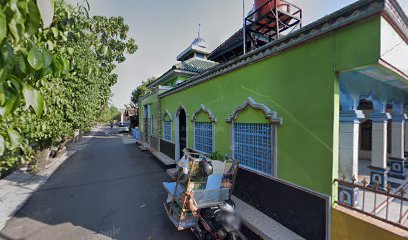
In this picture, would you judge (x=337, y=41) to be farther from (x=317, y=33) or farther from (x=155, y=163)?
(x=155, y=163)

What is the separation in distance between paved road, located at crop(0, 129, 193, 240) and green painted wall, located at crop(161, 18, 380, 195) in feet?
10.5

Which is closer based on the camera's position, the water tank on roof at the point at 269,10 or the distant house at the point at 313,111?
the distant house at the point at 313,111

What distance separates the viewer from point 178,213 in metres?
4.52

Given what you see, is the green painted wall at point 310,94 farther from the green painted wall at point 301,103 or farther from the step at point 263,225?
the step at point 263,225

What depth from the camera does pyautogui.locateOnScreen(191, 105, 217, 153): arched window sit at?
22.6 feet

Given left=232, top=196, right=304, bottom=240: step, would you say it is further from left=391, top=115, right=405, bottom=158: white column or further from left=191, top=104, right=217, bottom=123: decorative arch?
left=391, top=115, right=405, bottom=158: white column

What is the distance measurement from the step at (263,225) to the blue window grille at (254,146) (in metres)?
1.07

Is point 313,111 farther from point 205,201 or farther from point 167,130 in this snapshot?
point 167,130

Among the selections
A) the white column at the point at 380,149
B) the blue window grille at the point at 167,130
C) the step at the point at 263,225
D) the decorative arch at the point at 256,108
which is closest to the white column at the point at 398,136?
the white column at the point at 380,149

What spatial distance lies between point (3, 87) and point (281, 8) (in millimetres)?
8499

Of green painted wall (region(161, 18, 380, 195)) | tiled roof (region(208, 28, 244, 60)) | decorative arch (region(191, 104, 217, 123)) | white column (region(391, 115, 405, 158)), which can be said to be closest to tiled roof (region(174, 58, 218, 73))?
tiled roof (region(208, 28, 244, 60))

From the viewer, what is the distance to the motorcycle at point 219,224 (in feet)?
12.0

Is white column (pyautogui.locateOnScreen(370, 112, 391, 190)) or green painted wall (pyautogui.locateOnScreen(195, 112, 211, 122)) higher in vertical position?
green painted wall (pyautogui.locateOnScreen(195, 112, 211, 122))

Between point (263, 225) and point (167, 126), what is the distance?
8539 millimetres
